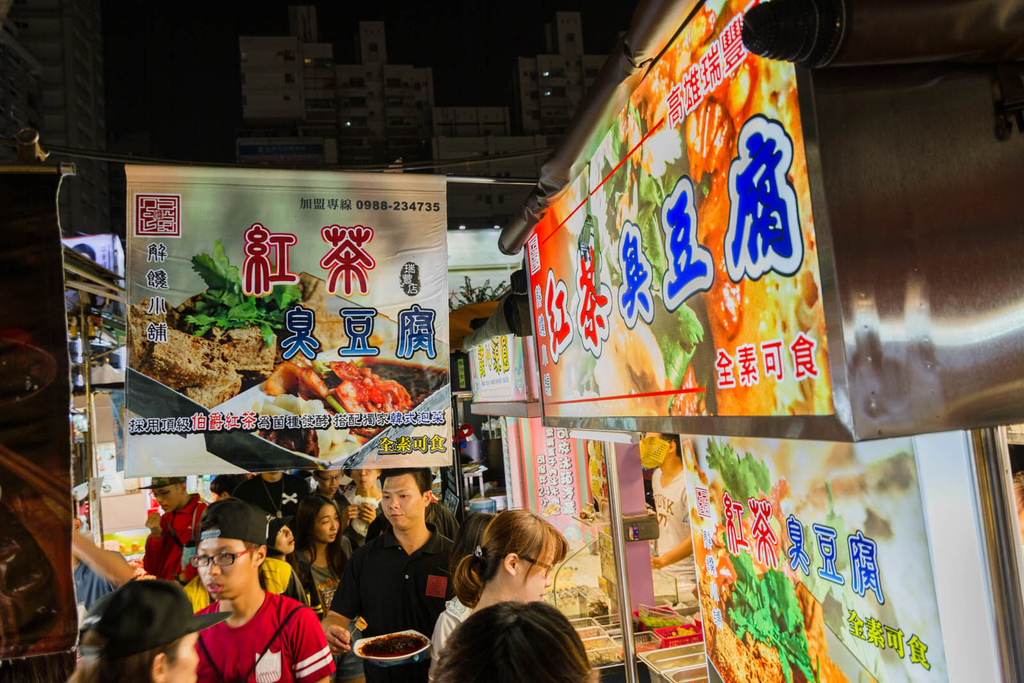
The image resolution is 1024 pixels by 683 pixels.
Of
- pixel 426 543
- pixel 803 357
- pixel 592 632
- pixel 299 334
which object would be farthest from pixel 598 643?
pixel 803 357

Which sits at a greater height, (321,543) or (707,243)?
(707,243)

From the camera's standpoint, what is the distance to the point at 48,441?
344 centimetres

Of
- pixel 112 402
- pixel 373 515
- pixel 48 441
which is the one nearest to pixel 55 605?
pixel 48 441

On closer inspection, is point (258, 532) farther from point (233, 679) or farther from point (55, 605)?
point (55, 605)

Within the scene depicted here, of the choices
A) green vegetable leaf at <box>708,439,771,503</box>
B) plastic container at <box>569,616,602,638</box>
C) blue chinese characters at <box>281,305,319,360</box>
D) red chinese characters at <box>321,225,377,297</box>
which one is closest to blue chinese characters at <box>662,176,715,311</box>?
green vegetable leaf at <box>708,439,771,503</box>

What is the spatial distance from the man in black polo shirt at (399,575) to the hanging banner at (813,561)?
2.04 metres

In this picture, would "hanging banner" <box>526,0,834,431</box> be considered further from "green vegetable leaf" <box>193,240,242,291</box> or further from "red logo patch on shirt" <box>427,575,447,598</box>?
"green vegetable leaf" <box>193,240,242,291</box>

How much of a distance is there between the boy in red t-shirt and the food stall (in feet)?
5.90

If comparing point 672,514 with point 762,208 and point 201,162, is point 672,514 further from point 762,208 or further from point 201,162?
point 762,208

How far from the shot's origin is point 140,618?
8.52ft

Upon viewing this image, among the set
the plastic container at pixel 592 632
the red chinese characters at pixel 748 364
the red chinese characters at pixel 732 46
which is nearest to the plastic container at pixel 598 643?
the plastic container at pixel 592 632

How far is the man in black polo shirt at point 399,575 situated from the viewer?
4.75m

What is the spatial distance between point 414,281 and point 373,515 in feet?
11.4

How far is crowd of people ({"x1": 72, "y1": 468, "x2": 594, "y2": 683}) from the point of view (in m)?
1.96
